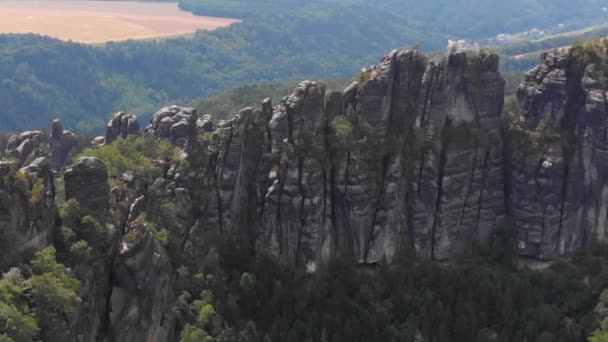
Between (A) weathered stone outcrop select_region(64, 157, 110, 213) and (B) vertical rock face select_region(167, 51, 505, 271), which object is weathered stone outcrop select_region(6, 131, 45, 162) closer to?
(B) vertical rock face select_region(167, 51, 505, 271)

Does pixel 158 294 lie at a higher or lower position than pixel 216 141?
lower

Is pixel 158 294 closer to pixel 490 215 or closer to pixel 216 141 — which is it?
pixel 216 141

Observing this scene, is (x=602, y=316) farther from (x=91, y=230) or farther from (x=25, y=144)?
(x=25, y=144)

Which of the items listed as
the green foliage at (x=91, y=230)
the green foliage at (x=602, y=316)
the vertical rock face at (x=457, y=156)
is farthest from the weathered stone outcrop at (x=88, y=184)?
the green foliage at (x=602, y=316)

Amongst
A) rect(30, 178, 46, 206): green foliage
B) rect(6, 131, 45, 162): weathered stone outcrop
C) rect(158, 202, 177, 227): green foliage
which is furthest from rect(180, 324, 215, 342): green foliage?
rect(6, 131, 45, 162): weathered stone outcrop

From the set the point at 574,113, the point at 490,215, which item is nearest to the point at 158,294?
the point at 490,215
